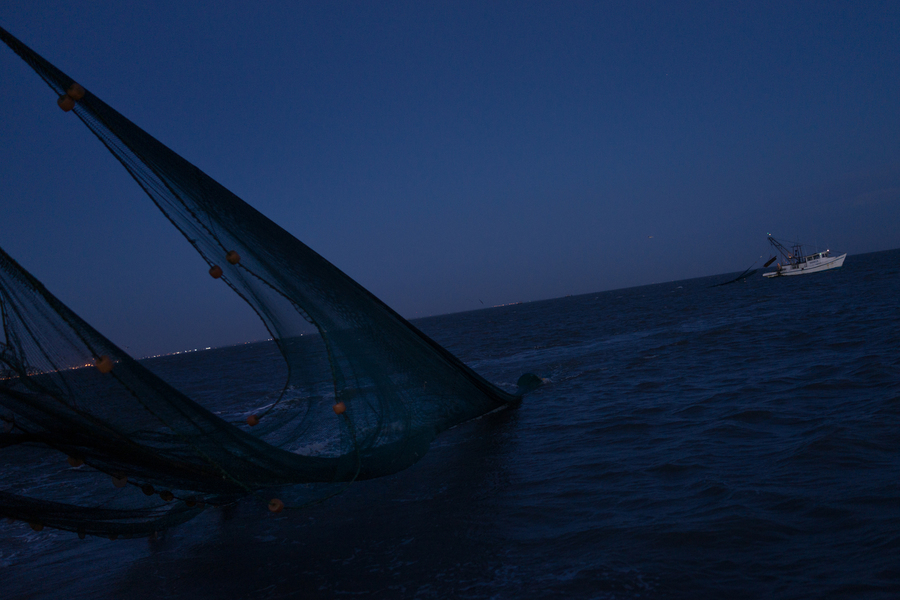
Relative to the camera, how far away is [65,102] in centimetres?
361

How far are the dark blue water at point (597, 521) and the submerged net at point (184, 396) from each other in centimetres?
62

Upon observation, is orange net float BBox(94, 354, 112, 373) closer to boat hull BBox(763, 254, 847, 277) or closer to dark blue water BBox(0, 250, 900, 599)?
dark blue water BBox(0, 250, 900, 599)

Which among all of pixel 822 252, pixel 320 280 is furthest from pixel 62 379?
pixel 822 252

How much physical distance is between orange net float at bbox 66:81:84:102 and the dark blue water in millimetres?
3880

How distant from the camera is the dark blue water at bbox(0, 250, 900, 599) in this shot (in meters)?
3.66

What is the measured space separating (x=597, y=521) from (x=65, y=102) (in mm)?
5142

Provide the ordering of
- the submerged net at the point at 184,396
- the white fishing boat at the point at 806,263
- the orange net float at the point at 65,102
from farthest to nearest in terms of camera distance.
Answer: the white fishing boat at the point at 806,263 → the submerged net at the point at 184,396 → the orange net float at the point at 65,102

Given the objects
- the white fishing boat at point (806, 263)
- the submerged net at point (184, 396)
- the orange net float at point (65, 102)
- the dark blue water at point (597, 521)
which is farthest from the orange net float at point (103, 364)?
the white fishing boat at point (806, 263)

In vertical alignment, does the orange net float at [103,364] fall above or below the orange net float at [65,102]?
below

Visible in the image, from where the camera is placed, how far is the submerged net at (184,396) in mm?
3742

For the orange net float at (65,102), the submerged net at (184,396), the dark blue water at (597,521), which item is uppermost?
the orange net float at (65,102)

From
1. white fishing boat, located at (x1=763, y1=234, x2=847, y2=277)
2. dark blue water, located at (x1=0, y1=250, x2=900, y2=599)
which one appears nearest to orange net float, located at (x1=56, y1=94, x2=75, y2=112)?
dark blue water, located at (x1=0, y1=250, x2=900, y2=599)

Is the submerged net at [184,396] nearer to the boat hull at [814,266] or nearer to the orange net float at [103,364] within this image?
the orange net float at [103,364]

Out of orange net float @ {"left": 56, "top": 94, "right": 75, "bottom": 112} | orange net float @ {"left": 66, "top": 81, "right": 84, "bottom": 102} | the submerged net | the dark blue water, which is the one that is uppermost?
orange net float @ {"left": 66, "top": 81, "right": 84, "bottom": 102}
